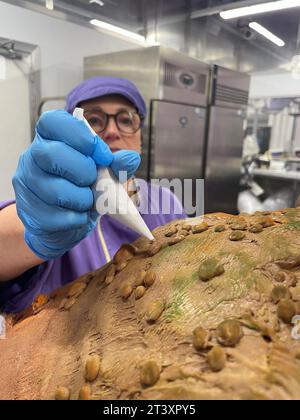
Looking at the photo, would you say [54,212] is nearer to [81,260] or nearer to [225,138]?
[81,260]

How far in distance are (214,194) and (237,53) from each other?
47 cm

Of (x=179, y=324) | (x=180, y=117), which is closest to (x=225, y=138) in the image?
(x=180, y=117)

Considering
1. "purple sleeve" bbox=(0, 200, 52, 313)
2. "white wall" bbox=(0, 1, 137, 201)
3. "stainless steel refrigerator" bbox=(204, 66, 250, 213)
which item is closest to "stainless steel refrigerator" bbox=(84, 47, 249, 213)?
"stainless steel refrigerator" bbox=(204, 66, 250, 213)

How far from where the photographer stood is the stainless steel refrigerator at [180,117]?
1.39 meters

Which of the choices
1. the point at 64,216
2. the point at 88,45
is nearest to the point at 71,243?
the point at 64,216

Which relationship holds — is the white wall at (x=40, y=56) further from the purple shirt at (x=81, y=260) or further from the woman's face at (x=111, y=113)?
the purple shirt at (x=81, y=260)

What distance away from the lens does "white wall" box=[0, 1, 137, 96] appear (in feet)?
4.14

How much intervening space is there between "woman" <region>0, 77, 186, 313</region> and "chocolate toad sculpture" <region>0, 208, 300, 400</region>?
12 cm

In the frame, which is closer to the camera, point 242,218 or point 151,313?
point 151,313

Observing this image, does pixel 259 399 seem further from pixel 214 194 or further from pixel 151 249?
pixel 214 194

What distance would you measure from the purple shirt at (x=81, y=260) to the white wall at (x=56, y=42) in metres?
0.81

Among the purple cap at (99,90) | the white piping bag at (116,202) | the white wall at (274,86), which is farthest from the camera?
the purple cap at (99,90)

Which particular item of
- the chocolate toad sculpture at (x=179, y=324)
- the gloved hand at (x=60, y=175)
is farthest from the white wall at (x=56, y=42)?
the chocolate toad sculpture at (x=179, y=324)

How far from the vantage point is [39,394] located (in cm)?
48
